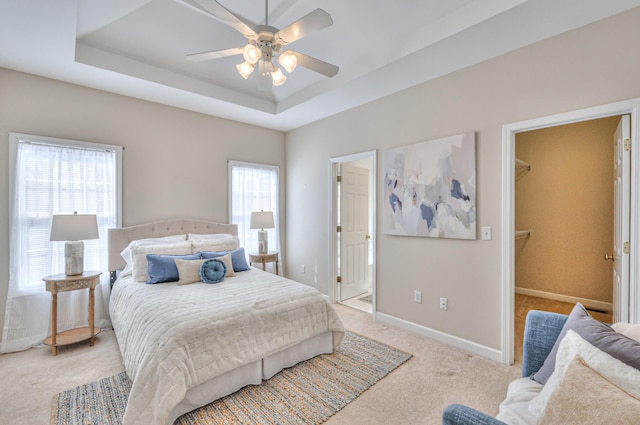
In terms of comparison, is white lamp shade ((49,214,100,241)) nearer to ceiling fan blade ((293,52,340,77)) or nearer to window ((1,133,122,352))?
window ((1,133,122,352))

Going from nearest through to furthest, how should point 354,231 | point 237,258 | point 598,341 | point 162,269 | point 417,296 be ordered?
point 598,341
point 162,269
point 417,296
point 237,258
point 354,231

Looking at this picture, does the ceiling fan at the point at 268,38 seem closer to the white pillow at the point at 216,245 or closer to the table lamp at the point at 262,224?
the white pillow at the point at 216,245

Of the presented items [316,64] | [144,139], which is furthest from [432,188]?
[144,139]

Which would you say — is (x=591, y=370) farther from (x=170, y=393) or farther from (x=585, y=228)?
(x=585, y=228)

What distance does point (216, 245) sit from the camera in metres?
3.59

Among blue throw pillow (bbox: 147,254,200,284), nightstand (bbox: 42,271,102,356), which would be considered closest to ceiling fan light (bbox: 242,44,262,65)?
blue throw pillow (bbox: 147,254,200,284)

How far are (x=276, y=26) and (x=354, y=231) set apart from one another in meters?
2.91

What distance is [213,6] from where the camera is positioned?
5.70ft

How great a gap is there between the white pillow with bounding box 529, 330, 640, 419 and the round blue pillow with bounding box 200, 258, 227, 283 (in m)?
2.58

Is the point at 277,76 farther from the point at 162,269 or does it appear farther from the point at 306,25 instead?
the point at 162,269

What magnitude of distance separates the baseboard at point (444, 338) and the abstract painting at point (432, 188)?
101cm

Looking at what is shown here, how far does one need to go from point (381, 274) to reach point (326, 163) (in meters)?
1.76

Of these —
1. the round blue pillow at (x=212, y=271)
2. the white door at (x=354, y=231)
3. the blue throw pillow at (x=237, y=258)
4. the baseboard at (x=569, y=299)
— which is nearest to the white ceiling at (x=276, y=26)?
the white door at (x=354, y=231)

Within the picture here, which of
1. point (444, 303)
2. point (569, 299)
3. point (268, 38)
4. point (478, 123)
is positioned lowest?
point (569, 299)
